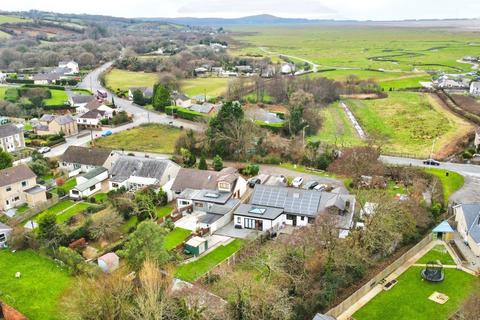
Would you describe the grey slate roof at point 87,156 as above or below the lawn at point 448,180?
below

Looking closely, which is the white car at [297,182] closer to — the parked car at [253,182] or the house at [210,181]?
the parked car at [253,182]

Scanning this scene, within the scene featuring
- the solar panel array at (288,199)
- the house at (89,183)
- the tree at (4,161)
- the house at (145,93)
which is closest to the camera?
the solar panel array at (288,199)

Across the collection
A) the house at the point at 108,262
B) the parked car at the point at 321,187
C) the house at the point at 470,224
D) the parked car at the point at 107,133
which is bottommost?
the parked car at the point at 107,133

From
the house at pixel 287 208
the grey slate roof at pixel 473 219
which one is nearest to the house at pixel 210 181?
the house at pixel 287 208

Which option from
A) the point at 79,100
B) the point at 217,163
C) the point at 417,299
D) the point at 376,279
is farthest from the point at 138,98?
the point at 417,299

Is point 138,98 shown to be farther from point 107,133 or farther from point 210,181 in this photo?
point 210,181

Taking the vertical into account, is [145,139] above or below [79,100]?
below

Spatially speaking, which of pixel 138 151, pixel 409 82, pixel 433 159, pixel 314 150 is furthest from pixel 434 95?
pixel 138 151

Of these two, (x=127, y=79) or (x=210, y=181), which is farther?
(x=127, y=79)

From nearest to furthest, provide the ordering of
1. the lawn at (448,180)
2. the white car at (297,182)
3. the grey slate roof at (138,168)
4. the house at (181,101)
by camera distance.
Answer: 1. the lawn at (448,180)
2. the white car at (297,182)
3. the grey slate roof at (138,168)
4. the house at (181,101)
